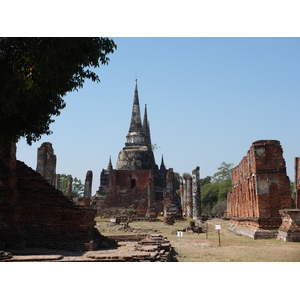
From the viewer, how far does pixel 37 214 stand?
31.5 ft

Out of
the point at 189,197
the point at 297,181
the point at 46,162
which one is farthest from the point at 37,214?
the point at 189,197

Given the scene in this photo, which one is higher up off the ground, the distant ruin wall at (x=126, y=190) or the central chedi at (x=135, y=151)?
the central chedi at (x=135, y=151)

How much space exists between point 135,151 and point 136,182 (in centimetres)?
685

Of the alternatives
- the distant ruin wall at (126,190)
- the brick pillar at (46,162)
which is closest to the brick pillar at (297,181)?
the brick pillar at (46,162)

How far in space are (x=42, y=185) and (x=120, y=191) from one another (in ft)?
119

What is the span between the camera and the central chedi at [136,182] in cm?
4025

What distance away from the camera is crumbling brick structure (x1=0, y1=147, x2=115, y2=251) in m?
9.16

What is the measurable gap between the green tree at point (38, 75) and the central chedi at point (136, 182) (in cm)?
2661

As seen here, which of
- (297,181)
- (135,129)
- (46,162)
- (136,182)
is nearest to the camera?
(46,162)

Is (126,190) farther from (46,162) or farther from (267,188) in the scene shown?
(267,188)

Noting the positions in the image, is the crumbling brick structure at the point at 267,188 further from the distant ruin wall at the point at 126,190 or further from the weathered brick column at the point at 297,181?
the distant ruin wall at the point at 126,190

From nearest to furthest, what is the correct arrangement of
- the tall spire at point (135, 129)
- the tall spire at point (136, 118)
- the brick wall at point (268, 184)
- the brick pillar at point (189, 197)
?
1. the brick wall at point (268, 184)
2. the brick pillar at point (189, 197)
3. the tall spire at point (135, 129)
4. the tall spire at point (136, 118)

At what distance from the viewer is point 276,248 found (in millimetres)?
10820
